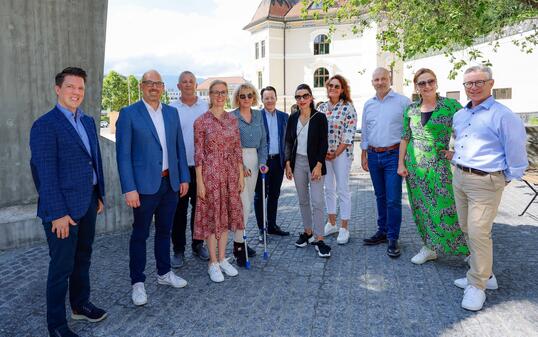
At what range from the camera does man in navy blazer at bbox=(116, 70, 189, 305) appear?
3.78m

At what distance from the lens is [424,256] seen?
4.95 metres

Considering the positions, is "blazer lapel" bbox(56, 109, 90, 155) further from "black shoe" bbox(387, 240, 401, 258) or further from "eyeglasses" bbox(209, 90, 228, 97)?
"black shoe" bbox(387, 240, 401, 258)

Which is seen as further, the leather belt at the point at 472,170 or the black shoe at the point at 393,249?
the black shoe at the point at 393,249

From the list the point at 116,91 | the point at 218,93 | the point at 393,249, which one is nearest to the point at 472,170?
the point at 393,249

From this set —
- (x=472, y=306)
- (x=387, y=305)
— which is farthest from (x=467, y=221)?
(x=387, y=305)

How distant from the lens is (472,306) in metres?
3.72

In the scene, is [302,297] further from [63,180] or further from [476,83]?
[476,83]

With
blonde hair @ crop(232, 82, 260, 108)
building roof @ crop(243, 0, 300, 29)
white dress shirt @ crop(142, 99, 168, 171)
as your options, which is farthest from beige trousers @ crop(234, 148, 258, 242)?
building roof @ crop(243, 0, 300, 29)

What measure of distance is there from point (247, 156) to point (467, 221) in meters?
2.53

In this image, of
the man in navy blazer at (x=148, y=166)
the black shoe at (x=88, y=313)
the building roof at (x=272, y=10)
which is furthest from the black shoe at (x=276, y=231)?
the building roof at (x=272, y=10)

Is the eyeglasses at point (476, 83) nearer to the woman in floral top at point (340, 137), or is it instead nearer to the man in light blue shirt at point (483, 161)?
the man in light blue shirt at point (483, 161)

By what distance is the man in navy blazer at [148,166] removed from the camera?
12.4 feet

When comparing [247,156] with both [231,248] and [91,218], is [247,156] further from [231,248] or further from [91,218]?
[91,218]

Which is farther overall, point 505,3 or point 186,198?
point 505,3
